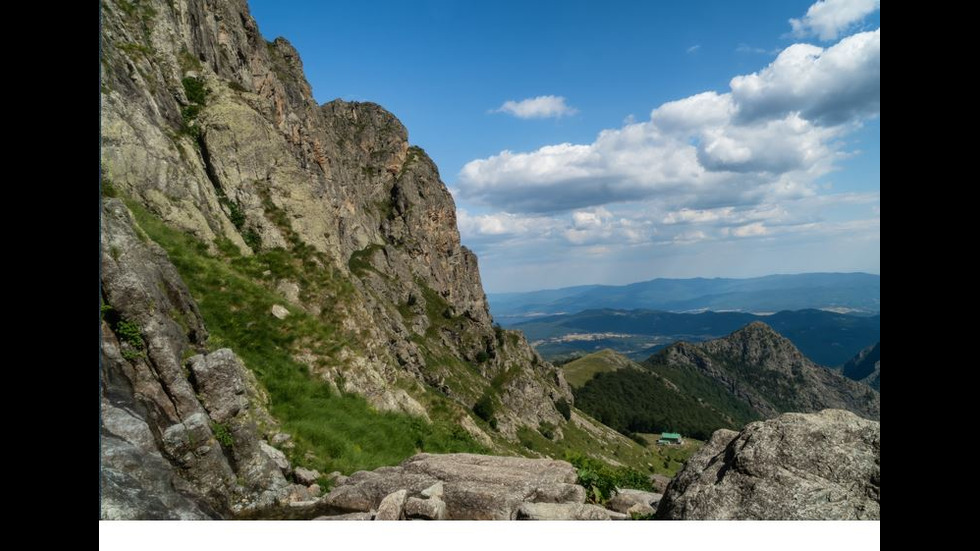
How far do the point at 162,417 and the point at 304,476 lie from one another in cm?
349

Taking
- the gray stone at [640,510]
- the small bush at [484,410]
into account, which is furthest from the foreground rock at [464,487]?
the small bush at [484,410]

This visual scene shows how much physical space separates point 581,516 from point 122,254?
1129 cm

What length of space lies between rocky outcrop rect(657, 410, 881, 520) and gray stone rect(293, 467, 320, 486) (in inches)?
324

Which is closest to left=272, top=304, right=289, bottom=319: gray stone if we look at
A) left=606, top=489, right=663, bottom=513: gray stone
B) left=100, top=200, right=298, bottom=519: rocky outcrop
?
left=100, top=200, right=298, bottom=519: rocky outcrop

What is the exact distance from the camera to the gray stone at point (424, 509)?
29.8 feet

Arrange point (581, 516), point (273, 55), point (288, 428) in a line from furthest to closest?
point (273, 55)
point (288, 428)
point (581, 516)

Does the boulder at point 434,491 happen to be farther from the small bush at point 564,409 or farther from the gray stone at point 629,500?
the small bush at point 564,409

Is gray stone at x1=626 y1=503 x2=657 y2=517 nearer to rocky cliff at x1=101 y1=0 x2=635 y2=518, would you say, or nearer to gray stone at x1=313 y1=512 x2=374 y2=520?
gray stone at x1=313 y1=512 x2=374 y2=520

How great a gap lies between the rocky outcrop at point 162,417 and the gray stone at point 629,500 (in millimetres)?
6736

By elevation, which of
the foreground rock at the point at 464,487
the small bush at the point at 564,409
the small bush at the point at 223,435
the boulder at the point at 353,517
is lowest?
the small bush at the point at 564,409

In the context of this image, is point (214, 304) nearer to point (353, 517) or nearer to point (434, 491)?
point (353, 517)
